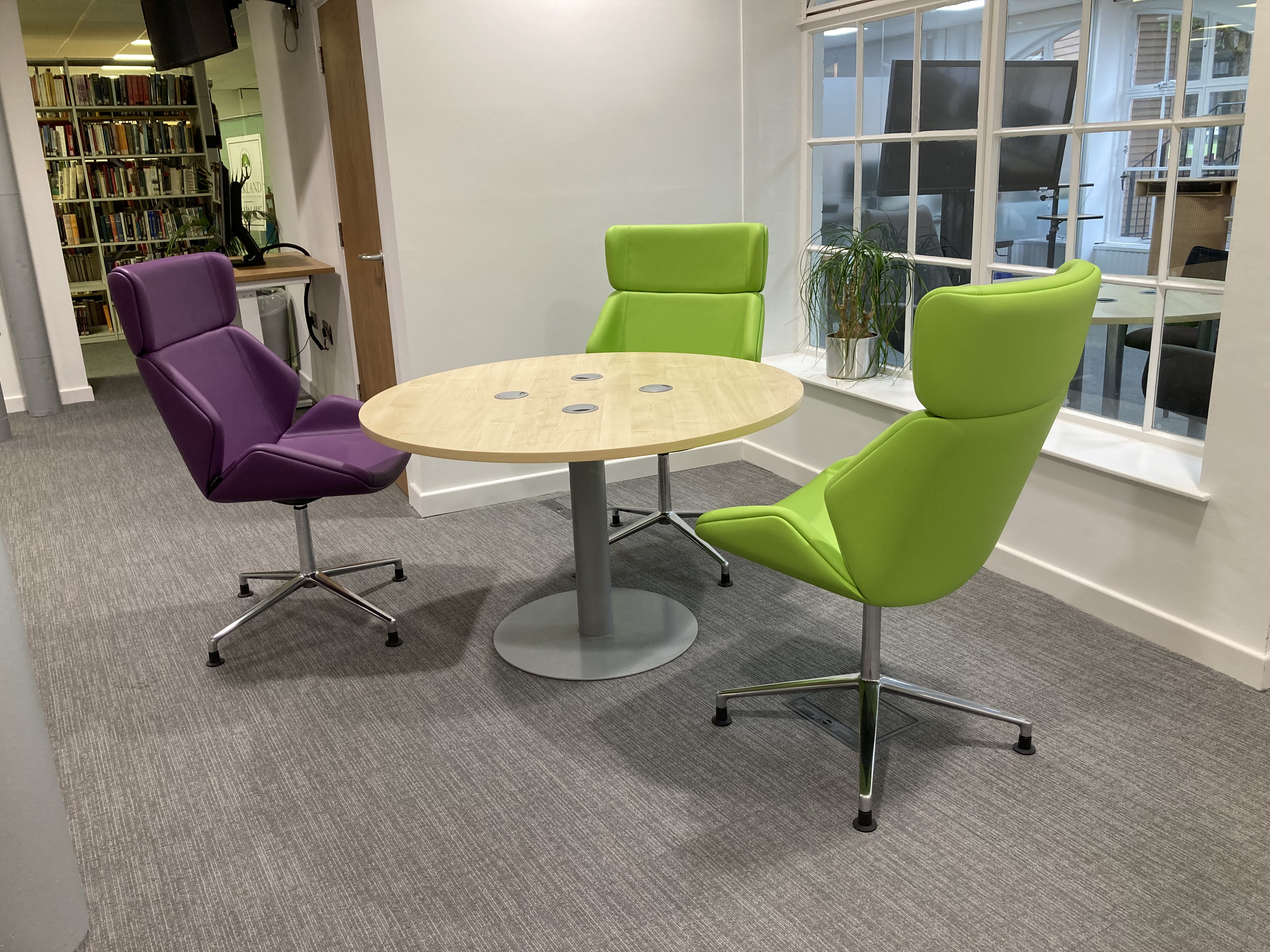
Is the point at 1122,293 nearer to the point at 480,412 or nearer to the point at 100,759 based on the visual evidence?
the point at 480,412

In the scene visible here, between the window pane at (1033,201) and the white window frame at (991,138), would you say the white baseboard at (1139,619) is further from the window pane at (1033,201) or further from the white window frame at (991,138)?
the window pane at (1033,201)

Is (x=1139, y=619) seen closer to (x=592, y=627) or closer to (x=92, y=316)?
(x=592, y=627)

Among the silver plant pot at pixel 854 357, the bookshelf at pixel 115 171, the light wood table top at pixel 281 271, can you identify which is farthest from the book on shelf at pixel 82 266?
the silver plant pot at pixel 854 357

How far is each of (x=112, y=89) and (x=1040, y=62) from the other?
26.0 ft

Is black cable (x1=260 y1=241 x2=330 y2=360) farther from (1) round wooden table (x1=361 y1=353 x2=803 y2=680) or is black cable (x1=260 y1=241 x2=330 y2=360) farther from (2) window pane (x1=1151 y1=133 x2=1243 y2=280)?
(2) window pane (x1=1151 y1=133 x2=1243 y2=280)

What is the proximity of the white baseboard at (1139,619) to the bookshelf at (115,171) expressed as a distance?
714 cm

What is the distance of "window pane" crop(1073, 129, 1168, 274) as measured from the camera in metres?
2.93

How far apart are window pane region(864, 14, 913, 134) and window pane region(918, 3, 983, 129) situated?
0.27 feet

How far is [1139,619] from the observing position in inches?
111

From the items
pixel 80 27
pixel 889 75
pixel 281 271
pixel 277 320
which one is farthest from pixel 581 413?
pixel 80 27

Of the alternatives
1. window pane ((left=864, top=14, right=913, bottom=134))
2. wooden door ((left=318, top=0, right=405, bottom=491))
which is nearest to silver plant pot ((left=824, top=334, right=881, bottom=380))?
window pane ((left=864, top=14, right=913, bottom=134))

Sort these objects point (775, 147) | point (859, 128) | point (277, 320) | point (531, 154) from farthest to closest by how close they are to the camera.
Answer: point (277, 320) < point (775, 147) < point (859, 128) < point (531, 154)

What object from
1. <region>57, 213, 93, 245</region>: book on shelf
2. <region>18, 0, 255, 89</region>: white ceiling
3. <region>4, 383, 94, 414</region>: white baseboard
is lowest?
<region>4, 383, 94, 414</region>: white baseboard

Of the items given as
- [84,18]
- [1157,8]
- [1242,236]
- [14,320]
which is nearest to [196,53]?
[14,320]
